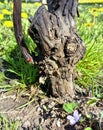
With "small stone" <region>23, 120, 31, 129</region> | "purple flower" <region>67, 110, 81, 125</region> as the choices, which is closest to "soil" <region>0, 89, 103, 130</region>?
"small stone" <region>23, 120, 31, 129</region>

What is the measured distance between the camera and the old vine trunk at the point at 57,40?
9.00 feet

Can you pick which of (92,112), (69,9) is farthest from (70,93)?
(69,9)

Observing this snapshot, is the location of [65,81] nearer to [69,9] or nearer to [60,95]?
[60,95]

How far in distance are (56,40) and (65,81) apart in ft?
1.25

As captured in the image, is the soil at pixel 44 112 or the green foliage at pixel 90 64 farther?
the green foliage at pixel 90 64

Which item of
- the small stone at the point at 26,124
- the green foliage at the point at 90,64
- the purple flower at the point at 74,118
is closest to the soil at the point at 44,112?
the small stone at the point at 26,124

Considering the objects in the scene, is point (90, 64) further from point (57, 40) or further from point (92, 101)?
point (57, 40)

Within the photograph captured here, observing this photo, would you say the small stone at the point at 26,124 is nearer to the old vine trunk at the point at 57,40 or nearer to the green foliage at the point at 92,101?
the old vine trunk at the point at 57,40

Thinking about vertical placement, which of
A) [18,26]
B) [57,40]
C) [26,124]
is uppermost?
[18,26]

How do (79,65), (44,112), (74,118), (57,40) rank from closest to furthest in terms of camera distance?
(74,118)
(57,40)
(44,112)
(79,65)

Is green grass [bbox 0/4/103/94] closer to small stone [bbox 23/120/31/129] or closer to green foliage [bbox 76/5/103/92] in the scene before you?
green foliage [bbox 76/5/103/92]

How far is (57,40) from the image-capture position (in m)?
2.79

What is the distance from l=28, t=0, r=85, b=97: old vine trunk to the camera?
2744 mm

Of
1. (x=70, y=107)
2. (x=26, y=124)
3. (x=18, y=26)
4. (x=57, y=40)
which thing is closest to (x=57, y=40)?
(x=57, y=40)
